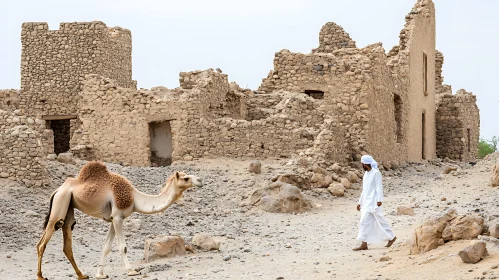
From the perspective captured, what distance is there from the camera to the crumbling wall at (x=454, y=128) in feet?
102

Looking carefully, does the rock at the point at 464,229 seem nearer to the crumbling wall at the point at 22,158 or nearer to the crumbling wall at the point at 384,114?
the crumbling wall at the point at 22,158

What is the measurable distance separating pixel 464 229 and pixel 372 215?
239cm

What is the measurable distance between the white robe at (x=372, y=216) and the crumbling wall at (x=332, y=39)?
1807 centimetres

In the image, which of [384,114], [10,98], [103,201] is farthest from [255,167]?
[10,98]

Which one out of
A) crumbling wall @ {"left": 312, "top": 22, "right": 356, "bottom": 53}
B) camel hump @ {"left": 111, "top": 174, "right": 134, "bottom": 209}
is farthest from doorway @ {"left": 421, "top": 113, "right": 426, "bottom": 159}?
camel hump @ {"left": 111, "top": 174, "right": 134, "bottom": 209}

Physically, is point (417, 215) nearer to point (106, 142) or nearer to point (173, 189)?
point (173, 189)

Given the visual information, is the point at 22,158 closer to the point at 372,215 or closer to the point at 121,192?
the point at 121,192

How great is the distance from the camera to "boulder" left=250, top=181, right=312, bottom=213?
54.1ft

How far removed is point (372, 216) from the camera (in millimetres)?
12188

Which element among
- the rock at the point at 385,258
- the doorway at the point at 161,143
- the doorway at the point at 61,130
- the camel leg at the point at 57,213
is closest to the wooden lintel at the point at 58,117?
the doorway at the point at 61,130

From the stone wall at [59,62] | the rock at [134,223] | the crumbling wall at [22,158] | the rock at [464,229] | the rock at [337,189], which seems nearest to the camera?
the rock at [464,229]

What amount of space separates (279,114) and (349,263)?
37.4 feet

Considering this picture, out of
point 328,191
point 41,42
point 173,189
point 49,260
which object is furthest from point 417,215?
point 41,42

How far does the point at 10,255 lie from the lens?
12.6 meters
